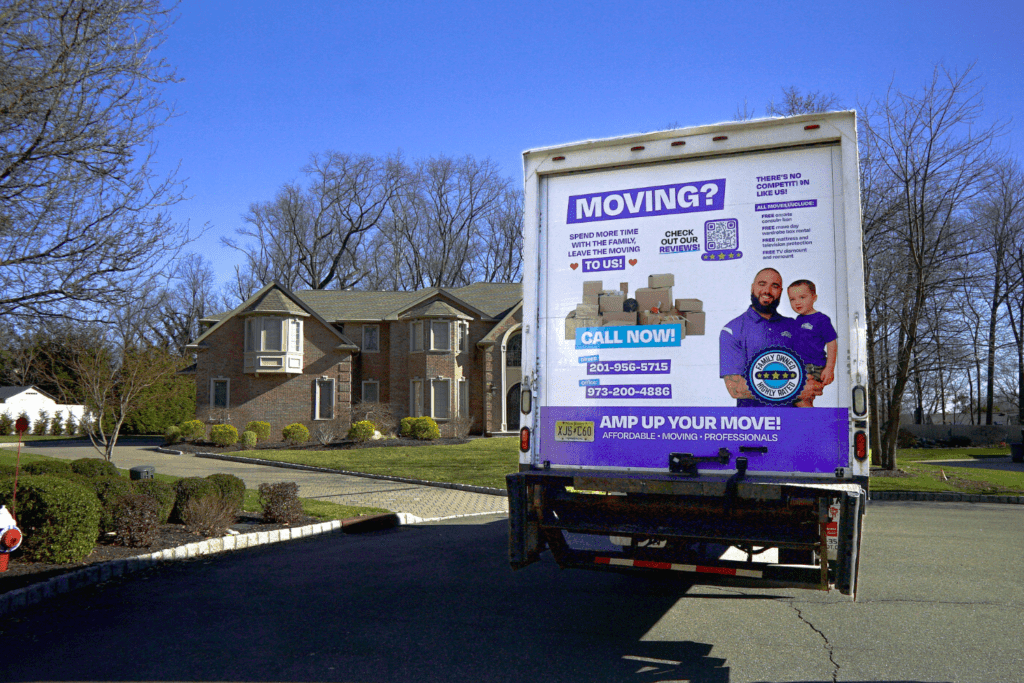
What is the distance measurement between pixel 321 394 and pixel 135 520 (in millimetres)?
27658

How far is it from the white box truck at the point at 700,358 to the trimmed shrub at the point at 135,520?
16.9 ft

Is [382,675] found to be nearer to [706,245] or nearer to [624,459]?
[624,459]

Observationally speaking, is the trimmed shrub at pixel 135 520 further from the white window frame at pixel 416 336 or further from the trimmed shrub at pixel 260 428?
the white window frame at pixel 416 336

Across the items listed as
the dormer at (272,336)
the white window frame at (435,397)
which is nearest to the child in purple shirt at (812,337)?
the white window frame at (435,397)

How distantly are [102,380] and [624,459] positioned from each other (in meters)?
14.5

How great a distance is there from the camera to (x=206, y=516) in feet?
31.9

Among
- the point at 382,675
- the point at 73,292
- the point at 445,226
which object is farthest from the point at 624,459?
the point at 445,226

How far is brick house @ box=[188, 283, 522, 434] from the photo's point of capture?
34719 millimetres

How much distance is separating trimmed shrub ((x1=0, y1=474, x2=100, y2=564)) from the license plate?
5172 millimetres

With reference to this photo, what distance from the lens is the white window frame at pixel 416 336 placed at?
119ft

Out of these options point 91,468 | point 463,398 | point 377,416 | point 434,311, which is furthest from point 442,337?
point 91,468

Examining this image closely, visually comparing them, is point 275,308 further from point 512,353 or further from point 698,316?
point 698,316

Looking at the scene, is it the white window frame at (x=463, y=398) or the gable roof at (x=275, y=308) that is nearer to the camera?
the gable roof at (x=275, y=308)

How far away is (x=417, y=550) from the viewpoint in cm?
939
